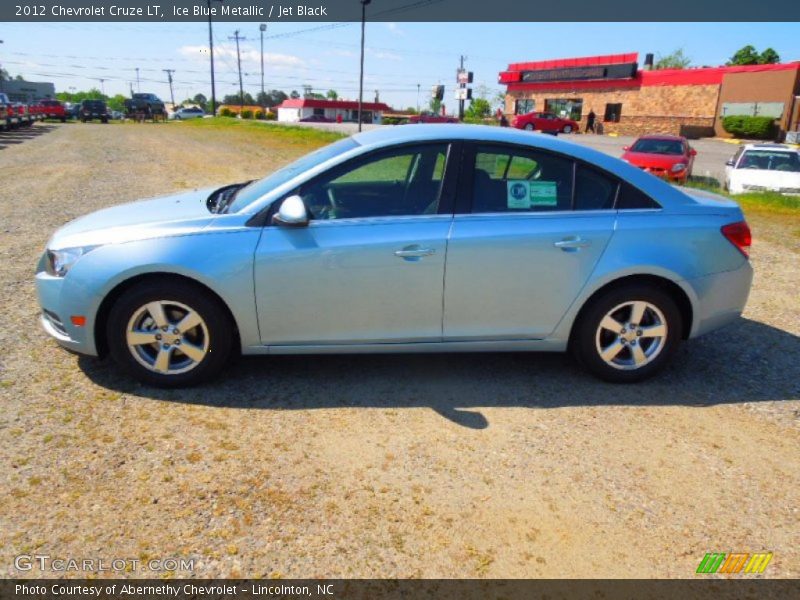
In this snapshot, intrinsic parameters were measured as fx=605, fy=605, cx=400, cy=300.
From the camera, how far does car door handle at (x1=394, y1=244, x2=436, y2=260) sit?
150 inches

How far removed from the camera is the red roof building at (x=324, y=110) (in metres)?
87.4

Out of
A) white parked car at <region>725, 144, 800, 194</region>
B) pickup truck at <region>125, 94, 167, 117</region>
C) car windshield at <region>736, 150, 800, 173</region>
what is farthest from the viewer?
pickup truck at <region>125, 94, 167, 117</region>

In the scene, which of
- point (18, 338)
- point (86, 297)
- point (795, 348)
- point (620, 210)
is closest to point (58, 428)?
point (86, 297)

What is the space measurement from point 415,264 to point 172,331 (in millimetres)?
1592

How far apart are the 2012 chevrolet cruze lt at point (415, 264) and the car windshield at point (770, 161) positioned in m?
13.0

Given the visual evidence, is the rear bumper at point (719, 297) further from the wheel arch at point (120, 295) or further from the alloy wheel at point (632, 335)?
the wheel arch at point (120, 295)

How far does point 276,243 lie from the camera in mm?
3768

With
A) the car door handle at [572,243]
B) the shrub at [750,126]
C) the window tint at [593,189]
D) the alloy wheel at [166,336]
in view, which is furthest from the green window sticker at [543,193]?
the shrub at [750,126]

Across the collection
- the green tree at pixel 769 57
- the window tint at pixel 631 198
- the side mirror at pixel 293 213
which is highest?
the green tree at pixel 769 57

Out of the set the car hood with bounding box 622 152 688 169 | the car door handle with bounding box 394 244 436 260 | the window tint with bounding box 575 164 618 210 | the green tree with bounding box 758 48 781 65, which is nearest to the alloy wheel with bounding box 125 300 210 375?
the car door handle with bounding box 394 244 436 260

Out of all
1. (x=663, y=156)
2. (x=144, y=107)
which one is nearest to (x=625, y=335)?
(x=663, y=156)

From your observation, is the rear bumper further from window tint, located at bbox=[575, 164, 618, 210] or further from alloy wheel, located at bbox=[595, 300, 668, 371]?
window tint, located at bbox=[575, 164, 618, 210]

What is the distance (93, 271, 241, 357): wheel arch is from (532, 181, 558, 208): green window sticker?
213cm

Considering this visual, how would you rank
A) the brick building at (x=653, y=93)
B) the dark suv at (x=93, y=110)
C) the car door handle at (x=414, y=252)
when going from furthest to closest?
the dark suv at (x=93, y=110) < the brick building at (x=653, y=93) < the car door handle at (x=414, y=252)
